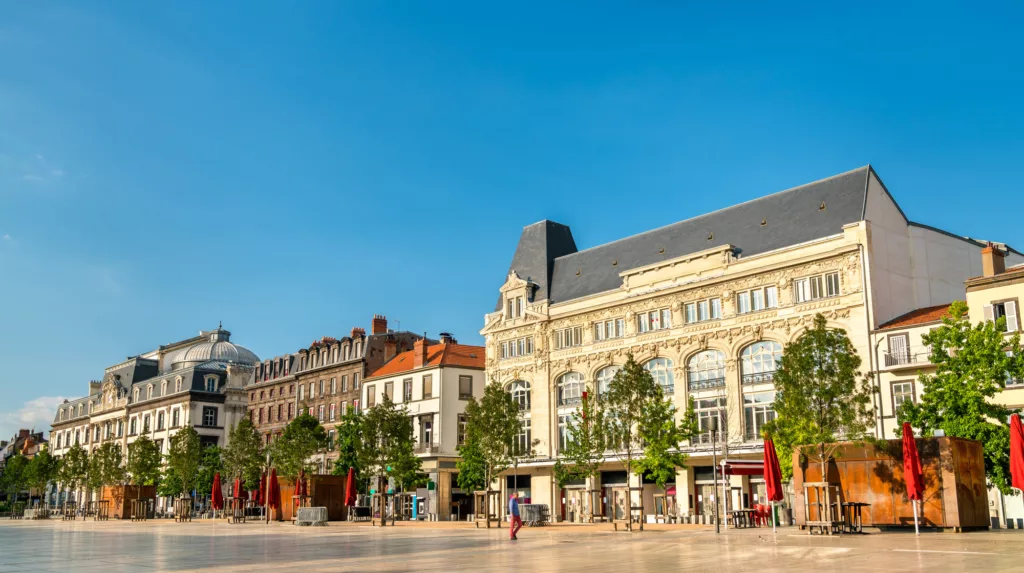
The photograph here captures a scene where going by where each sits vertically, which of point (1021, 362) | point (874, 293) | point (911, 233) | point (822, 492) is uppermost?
point (911, 233)

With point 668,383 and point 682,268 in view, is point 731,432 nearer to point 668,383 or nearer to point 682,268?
point 668,383

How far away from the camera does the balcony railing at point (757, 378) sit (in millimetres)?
52188

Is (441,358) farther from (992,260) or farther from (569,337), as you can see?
(992,260)

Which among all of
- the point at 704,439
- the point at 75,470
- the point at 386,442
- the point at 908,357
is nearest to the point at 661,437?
the point at 704,439

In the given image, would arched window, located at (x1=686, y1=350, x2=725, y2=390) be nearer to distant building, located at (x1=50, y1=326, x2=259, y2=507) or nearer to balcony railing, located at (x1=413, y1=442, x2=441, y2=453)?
balcony railing, located at (x1=413, y1=442, x2=441, y2=453)

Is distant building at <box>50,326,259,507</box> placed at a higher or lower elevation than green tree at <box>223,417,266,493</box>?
higher

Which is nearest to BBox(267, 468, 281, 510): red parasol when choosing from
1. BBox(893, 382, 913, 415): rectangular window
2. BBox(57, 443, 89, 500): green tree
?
BBox(893, 382, 913, 415): rectangular window

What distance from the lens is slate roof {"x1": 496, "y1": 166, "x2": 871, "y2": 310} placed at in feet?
174

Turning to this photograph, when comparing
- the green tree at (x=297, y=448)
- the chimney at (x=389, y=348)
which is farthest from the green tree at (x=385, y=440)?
the chimney at (x=389, y=348)

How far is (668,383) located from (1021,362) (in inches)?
917

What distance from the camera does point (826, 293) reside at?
5038 cm

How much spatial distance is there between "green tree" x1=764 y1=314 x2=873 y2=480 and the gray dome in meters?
88.0

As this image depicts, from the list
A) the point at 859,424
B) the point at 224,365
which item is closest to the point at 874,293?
the point at 859,424

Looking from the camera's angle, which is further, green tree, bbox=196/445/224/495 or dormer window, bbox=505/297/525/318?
green tree, bbox=196/445/224/495
